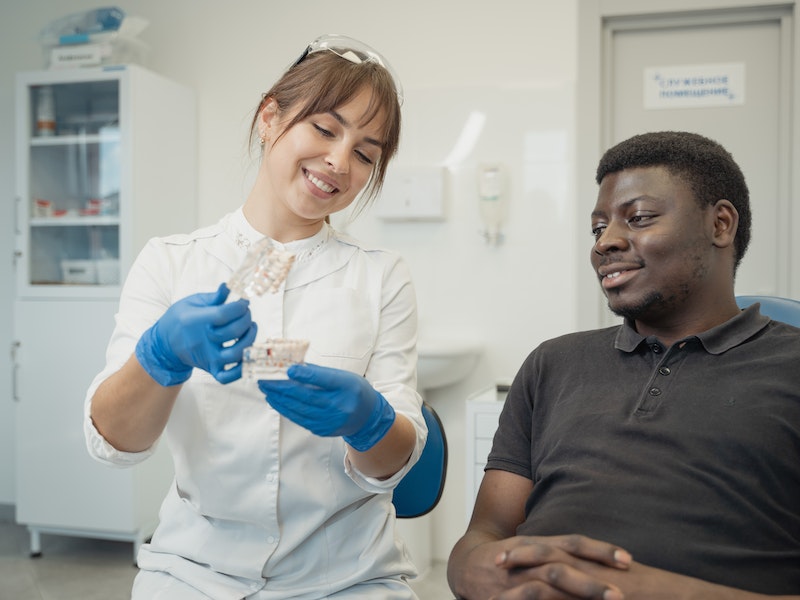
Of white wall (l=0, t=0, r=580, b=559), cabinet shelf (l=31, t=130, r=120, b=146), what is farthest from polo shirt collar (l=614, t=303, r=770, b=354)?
cabinet shelf (l=31, t=130, r=120, b=146)

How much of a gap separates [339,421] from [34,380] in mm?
2380

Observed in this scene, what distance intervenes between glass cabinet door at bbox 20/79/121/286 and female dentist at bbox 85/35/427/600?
6.21 ft

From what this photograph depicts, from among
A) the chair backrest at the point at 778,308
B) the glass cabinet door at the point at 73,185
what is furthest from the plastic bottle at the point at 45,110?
the chair backrest at the point at 778,308

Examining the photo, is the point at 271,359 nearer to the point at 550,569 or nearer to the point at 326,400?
the point at 326,400

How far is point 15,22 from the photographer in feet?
11.6

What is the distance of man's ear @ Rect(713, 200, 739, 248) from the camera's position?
1269 millimetres

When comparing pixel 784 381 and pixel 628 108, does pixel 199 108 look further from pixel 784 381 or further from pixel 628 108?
pixel 784 381

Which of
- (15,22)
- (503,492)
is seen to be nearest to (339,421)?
(503,492)

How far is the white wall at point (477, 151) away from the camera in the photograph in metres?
2.95

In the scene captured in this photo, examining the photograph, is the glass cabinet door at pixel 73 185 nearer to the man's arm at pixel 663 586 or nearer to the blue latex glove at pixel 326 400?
the blue latex glove at pixel 326 400

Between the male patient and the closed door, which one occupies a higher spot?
the closed door

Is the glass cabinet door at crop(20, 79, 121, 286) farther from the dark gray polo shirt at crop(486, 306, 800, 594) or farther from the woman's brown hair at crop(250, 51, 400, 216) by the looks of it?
the dark gray polo shirt at crop(486, 306, 800, 594)

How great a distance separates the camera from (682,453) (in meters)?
1.10

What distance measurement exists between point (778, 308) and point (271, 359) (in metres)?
0.97
